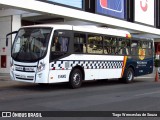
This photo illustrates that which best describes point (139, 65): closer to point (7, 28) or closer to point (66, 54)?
point (66, 54)

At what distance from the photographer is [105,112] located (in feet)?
33.8

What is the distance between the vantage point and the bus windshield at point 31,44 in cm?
1556

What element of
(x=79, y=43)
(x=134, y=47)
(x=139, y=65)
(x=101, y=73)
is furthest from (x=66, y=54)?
(x=139, y=65)

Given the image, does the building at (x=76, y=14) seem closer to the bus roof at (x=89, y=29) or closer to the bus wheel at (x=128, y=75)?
the bus roof at (x=89, y=29)

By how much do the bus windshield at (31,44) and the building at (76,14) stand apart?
5.04 metres

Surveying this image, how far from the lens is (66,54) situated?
16391 mm

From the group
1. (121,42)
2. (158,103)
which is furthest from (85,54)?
(158,103)

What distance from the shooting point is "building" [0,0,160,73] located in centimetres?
2361

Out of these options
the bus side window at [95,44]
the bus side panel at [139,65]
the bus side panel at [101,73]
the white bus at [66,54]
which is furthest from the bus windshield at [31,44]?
the bus side panel at [139,65]

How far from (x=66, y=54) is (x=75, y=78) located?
1314 mm

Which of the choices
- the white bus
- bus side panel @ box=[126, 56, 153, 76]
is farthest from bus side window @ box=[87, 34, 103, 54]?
bus side panel @ box=[126, 56, 153, 76]

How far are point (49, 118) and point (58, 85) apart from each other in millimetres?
9593

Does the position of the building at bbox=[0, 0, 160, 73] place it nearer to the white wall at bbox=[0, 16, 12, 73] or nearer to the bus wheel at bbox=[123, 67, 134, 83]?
the white wall at bbox=[0, 16, 12, 73]

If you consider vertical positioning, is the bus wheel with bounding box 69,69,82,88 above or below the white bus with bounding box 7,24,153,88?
below
